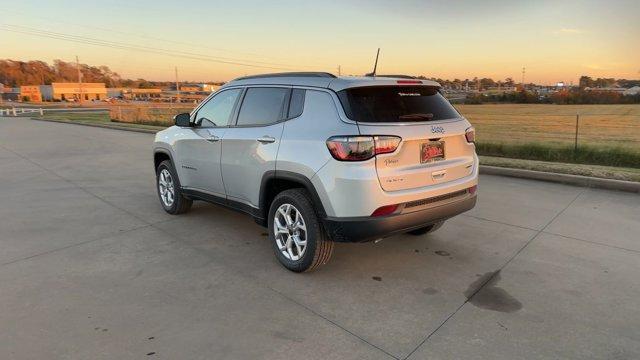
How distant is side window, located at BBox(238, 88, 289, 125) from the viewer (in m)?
4.26

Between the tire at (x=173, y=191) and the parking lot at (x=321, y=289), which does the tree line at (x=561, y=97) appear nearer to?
the parking lot at (x=321, y=289)

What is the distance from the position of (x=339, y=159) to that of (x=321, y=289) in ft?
3.76

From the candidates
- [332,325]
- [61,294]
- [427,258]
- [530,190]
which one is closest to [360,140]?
[332,325]

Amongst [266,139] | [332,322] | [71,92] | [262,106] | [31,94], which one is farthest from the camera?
[71,92]

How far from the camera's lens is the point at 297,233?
161 inches

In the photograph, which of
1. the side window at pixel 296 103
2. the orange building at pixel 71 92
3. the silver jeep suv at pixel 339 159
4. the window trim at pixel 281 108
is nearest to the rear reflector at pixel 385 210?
the silver jeep suv at pixel 339 159

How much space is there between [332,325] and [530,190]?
550 centimetres

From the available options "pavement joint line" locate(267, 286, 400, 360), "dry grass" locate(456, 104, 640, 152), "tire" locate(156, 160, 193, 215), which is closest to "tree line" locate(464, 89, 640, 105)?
"dry grass" locate(456, 104, 640, 152)

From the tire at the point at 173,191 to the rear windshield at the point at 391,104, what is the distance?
312 cm

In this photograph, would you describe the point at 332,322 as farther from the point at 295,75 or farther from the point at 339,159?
the point at 295,75

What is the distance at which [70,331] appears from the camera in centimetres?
311

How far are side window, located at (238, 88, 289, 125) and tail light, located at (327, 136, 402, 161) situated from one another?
92 centimetres

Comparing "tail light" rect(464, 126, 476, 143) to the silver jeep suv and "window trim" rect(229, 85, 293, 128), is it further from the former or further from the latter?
"window trim" rect(229, 85, 293, 128)

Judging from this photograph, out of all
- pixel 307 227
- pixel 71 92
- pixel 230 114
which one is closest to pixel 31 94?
pixel 71 92
